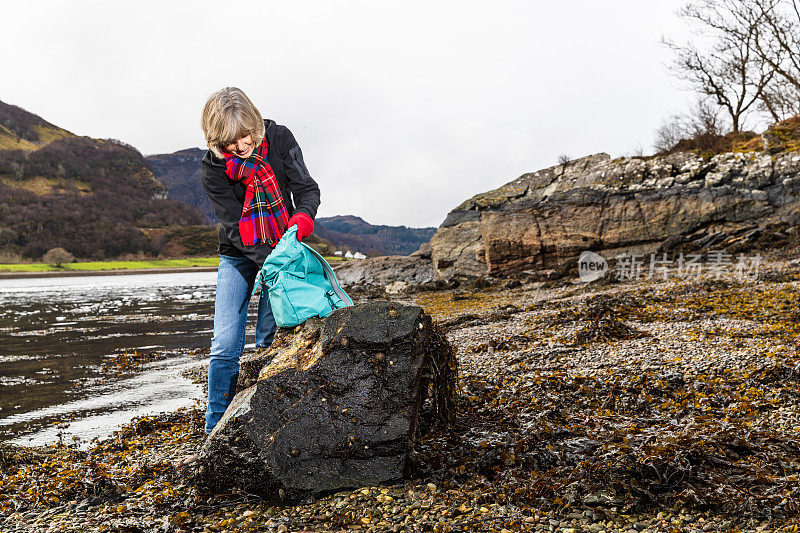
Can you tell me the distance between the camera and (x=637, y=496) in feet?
10.8

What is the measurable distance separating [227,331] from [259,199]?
1.19m

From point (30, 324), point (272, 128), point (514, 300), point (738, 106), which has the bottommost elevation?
point (30, 324)

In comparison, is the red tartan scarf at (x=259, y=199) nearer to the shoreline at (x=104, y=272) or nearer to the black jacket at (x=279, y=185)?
the black jacket at (x=279, y=185)

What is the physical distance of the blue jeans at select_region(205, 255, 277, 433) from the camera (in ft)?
14.5

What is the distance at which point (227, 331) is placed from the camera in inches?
174

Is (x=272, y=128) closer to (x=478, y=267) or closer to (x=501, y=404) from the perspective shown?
(x=501, y=404)

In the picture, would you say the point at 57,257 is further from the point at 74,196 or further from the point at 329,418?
→ the point at 329,418

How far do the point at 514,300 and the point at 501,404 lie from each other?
10399 mm

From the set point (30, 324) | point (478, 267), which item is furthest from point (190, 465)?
point (478, 267)

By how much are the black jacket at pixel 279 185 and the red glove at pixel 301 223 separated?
79 millimetres

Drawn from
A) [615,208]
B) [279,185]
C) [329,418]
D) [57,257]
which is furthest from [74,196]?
[329,418]

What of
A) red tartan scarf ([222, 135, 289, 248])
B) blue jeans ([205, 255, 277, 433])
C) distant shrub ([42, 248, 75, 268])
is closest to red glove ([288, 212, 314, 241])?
red tartan scarf ([222, 135, 289, 248])

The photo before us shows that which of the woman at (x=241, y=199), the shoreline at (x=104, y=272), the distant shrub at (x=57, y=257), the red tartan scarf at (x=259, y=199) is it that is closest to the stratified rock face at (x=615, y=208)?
the woman at (x=241, y=199)

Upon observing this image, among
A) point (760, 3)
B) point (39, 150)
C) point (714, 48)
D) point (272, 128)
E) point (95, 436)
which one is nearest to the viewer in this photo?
point (272, 128)
